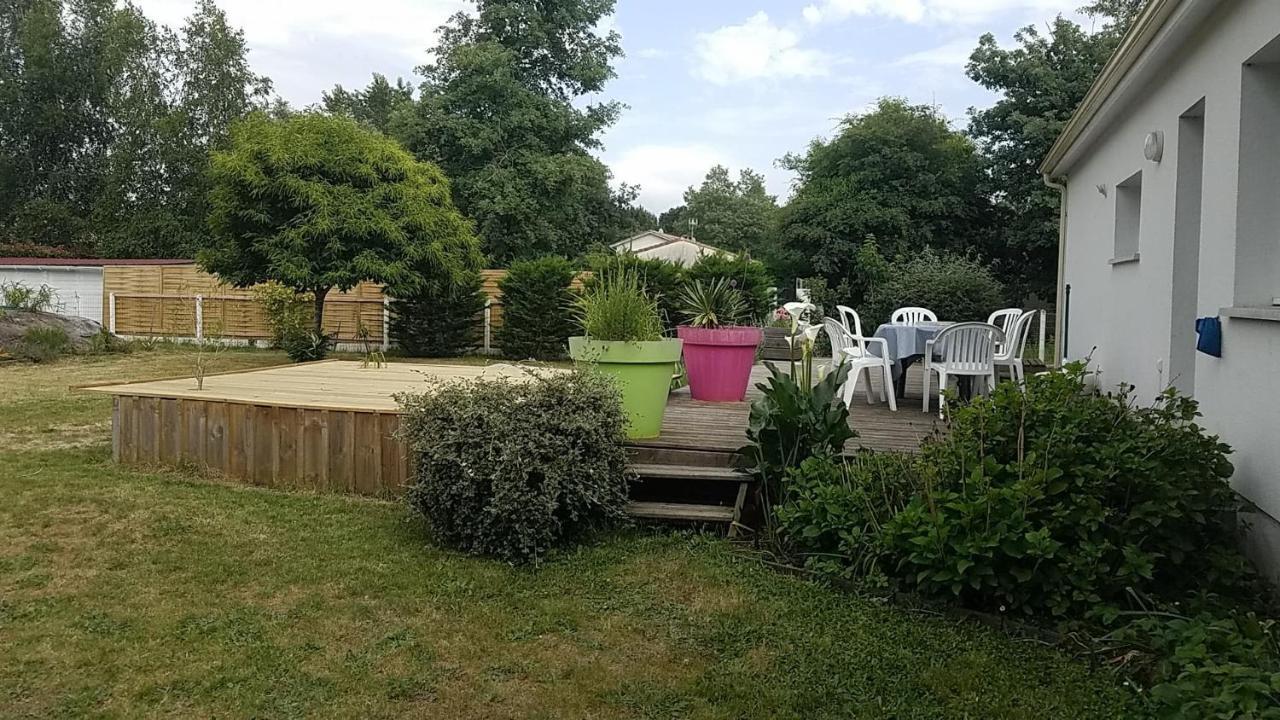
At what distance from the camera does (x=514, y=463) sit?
11.7 ft

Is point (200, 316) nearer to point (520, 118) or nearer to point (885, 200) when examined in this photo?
point (520, 118)

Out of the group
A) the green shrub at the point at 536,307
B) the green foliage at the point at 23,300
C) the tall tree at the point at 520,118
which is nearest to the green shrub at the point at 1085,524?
the green shrub at the point at 536,307

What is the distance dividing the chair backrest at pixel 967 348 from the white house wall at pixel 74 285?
17581mm

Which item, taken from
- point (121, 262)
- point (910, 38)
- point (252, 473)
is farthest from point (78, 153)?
point (252, 473)

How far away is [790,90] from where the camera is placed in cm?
1404

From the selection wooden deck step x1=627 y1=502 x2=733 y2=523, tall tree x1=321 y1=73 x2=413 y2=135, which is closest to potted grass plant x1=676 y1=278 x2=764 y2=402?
wooden deck step x1=627 y1=502 x2=733 y2=523

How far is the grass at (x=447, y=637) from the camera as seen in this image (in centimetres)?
236

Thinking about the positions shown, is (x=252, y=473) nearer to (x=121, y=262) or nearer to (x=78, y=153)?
(x=121, y=262)

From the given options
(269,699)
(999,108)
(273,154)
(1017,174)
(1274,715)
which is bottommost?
(269,699)

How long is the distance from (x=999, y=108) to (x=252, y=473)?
17.4 metres

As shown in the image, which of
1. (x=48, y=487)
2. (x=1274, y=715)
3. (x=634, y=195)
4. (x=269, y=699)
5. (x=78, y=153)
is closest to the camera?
(x=1274, y=715)

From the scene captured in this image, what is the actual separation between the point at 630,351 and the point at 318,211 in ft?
29.2

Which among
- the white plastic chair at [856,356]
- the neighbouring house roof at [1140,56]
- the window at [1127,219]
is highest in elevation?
the neighbouring house roof at [1140,56]

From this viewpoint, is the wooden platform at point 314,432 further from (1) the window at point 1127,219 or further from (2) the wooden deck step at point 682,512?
(1) the window at point 1127,219
